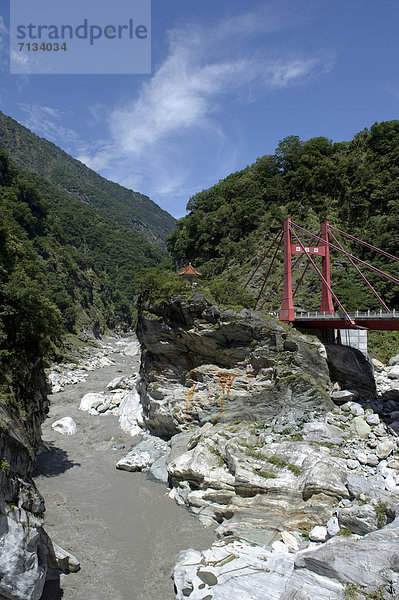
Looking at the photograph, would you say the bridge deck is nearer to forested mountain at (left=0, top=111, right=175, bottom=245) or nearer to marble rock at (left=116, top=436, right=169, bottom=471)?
marble rock at (left=116, top=436, right=169, bottom=471)

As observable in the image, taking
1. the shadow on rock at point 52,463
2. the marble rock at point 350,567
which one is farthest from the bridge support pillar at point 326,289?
the shadow on rock at point 52,463

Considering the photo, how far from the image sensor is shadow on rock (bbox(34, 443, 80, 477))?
608 inches

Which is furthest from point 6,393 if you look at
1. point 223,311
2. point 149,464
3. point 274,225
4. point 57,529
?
point 274,225

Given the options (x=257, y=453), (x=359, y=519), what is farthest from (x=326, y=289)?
(x=359, y=519)

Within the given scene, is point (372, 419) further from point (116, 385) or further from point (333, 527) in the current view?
point (116, 385)

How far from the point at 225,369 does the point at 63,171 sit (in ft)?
485

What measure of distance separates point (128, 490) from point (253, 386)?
720cm

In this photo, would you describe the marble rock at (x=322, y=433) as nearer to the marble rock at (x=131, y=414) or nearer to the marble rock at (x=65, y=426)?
the marble rock at (x=131, y=414)

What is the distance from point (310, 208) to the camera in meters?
39.5

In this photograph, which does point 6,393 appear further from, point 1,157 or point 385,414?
point 1,157

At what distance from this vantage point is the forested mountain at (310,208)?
3269cm

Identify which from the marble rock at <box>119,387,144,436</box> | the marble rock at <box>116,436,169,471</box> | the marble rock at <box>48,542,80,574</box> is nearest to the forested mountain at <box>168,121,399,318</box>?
the marble rock at <box>119,387,144,436</box>

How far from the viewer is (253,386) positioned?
17.0 meters

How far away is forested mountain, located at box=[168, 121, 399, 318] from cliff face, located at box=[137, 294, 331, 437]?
1421 centimetres
